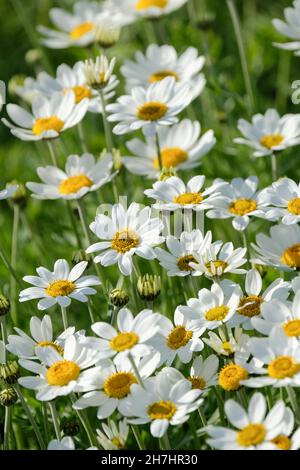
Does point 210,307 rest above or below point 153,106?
below

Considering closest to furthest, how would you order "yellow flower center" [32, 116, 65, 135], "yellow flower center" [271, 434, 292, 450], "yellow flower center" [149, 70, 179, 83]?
1. "yellow flower center" [271, 434, 292, 450]
2. "yellow flower center" [32, 116, 65, 135]
3. "yellow flower center" [149, 70, 179, 83]

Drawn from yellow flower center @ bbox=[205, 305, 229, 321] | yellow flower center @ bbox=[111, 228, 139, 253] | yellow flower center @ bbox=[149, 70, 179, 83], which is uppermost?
yellow flower center @ bbox=[149, 70, 179, 83]

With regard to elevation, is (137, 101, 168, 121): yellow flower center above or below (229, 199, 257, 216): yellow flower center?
above

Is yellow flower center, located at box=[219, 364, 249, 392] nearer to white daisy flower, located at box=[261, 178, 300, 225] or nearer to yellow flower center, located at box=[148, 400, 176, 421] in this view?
yellow flower center, located at box=[148, 400, 176, 421]

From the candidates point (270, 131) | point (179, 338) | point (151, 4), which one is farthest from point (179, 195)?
point (151, 4)

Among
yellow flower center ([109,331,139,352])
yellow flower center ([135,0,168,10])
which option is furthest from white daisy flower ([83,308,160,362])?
yellow flower center ([135,0,168,10])

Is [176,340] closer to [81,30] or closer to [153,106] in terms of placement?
[153,106]
